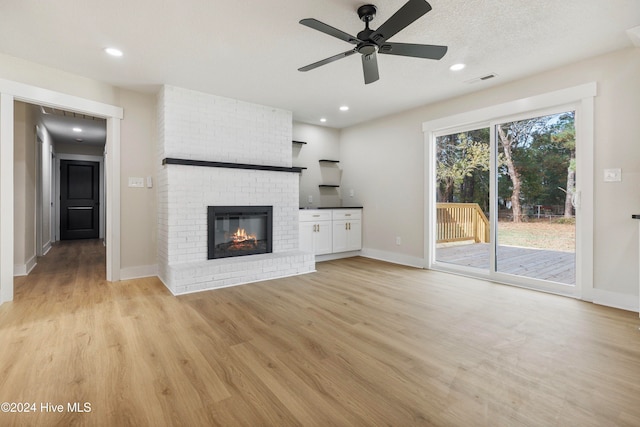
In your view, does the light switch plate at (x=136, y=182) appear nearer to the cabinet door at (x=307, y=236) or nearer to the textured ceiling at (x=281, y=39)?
the textured ceiling at (x=281, y=39)

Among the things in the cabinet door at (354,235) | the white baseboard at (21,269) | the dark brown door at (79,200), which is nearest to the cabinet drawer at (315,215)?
the cabinet door at (354,235)

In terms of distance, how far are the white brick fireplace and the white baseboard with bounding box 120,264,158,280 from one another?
0.64 ft

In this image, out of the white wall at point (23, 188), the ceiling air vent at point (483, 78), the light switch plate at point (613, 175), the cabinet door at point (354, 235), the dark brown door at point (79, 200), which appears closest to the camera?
the light switch plate at point (613, 175)

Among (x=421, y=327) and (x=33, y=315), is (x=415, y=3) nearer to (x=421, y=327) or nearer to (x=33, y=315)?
(x=421, y=327)

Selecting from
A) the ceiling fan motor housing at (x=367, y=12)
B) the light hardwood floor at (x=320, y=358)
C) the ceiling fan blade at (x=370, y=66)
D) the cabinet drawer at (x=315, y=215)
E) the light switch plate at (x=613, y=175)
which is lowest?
the light hardwood floor at (x=320, y=358)

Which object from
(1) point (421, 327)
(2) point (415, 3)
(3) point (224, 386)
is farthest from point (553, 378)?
(2) point (415, 3)

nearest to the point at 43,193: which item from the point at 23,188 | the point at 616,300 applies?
the point at 23,188

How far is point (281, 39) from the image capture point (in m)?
2.74

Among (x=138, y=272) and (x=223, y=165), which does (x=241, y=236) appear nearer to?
(x=223, y=165)

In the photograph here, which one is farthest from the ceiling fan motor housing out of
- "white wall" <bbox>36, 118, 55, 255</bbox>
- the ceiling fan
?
"white wall" <bbox>36, 118, 55, 255</bbox>

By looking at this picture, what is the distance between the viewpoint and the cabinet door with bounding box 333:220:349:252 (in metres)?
5.39

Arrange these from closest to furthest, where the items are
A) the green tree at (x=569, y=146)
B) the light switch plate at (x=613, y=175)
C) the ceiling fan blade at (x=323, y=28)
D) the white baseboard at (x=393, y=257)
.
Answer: the ceiling fan blade at (x=323, y=28), the light switch plate at (x=613, y=175), the green tree at (x=569, y=146), the white baseboard at (x=393, y=257)

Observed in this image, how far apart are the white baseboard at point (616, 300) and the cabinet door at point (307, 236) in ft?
11.7

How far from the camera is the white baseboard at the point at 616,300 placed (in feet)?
9.27
